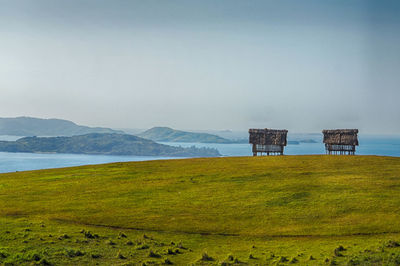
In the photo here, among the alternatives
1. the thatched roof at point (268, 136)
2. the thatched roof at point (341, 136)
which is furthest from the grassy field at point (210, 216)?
the thatched roof at point (268, 136)

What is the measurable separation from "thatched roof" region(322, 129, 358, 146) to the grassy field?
14526 mm

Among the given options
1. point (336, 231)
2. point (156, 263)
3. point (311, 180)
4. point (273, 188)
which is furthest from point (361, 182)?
point (156, 263)

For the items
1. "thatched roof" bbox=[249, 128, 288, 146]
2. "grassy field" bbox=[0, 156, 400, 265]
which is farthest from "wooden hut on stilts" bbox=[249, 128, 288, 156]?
"grassy field" bbox=[0, 156, 400, 265]

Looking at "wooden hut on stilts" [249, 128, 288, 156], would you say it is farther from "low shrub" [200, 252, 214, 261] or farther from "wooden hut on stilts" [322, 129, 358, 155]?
"low shrub" [200, 252, 214, 261]

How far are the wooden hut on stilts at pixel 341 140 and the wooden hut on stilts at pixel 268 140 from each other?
24.8 ft

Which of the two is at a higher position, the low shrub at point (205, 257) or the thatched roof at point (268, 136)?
the thatched roof at point (268, 136)

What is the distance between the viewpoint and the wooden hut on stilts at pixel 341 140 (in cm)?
6303

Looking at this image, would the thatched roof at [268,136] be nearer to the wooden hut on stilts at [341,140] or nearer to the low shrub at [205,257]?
the wooden hut on stilts at [341,140]

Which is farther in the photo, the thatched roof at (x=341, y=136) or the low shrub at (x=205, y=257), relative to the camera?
the thatched roof at (x=341, y=136)

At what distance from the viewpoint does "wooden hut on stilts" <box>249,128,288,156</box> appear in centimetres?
6606

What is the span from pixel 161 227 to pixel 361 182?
21901 millimetres

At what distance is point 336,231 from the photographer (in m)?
25.3

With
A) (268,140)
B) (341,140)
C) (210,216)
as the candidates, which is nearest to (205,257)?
(210,216)

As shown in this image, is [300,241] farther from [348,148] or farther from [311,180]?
[348,148]
